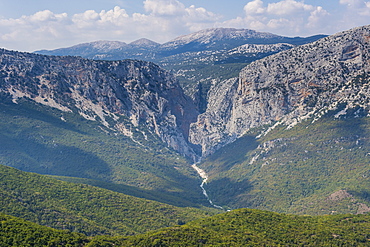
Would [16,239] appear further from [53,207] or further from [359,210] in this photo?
[359,210]

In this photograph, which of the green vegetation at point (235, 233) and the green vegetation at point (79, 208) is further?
the green vegetation at point (79, 208)

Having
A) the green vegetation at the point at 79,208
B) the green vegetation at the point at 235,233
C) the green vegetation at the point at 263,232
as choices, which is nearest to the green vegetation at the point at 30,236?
the green vegetation at the point at 235,233

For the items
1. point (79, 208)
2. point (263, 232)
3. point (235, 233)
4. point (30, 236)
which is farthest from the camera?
point (79, 208)

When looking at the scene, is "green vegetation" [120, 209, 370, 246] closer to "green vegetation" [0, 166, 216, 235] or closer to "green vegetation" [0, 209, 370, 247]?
"green vegetation" [0, 209, 370, 247]

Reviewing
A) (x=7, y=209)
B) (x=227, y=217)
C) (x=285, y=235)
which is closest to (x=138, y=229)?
(x=227, y=217)

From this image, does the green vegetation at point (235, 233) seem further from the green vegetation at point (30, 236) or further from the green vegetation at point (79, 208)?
the green vegetation at point (79, 208)

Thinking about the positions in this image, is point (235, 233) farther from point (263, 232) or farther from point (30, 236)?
point (30, 236)

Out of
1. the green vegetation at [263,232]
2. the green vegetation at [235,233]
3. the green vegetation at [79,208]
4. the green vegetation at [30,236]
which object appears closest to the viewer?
the green vegetation at [30,236]

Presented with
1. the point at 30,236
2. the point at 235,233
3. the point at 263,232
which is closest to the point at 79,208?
the point at 30,236

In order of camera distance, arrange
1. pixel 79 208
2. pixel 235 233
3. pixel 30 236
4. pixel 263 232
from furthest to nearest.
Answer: pixel 79 208, pixel 263 232, pixel 235 233, pixel 30 236

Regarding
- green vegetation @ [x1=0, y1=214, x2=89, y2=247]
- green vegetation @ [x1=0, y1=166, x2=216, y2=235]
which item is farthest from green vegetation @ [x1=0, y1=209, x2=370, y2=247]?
green vegetation @ [x1=0, y1=166, x2=216, y2=235]
